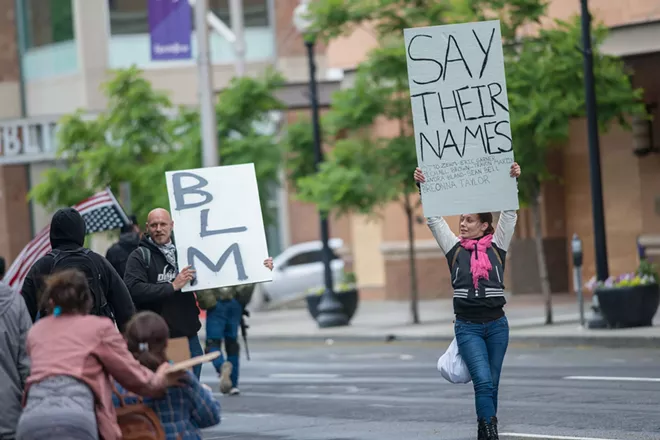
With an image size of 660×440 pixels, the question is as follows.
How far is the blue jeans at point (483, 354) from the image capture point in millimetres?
10039

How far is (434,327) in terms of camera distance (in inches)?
987

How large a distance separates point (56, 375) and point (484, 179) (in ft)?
16.0

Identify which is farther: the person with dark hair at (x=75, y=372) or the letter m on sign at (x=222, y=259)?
the letter m on sign at (x=222, y=259)

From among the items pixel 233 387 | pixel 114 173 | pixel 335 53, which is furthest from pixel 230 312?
pixel 335 53

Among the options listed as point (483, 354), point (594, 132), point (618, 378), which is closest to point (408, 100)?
point (594, 132)

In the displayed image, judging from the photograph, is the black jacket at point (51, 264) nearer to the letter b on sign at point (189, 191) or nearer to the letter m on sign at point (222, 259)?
the letter m on sign at point (222, 259)

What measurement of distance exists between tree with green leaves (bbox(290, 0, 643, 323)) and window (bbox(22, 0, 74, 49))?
1701 cm

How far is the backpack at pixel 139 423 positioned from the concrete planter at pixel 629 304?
1463 centimetres

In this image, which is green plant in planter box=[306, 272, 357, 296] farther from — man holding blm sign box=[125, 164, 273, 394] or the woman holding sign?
the woman holding sign

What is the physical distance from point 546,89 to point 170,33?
12150 mm

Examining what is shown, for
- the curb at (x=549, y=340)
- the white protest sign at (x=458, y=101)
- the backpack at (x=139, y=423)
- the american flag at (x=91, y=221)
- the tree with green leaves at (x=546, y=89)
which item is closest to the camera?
the backpack at (x=139, y=423)

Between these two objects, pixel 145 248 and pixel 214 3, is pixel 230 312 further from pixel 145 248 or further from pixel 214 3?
pixel 214 3

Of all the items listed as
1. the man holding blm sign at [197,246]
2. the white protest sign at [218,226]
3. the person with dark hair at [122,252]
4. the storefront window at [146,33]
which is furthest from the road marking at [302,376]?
the storefront window at [146,33]

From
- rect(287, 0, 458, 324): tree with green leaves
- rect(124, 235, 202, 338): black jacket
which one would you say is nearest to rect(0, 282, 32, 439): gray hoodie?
rect(124, 235, 202, 338): black jacket
